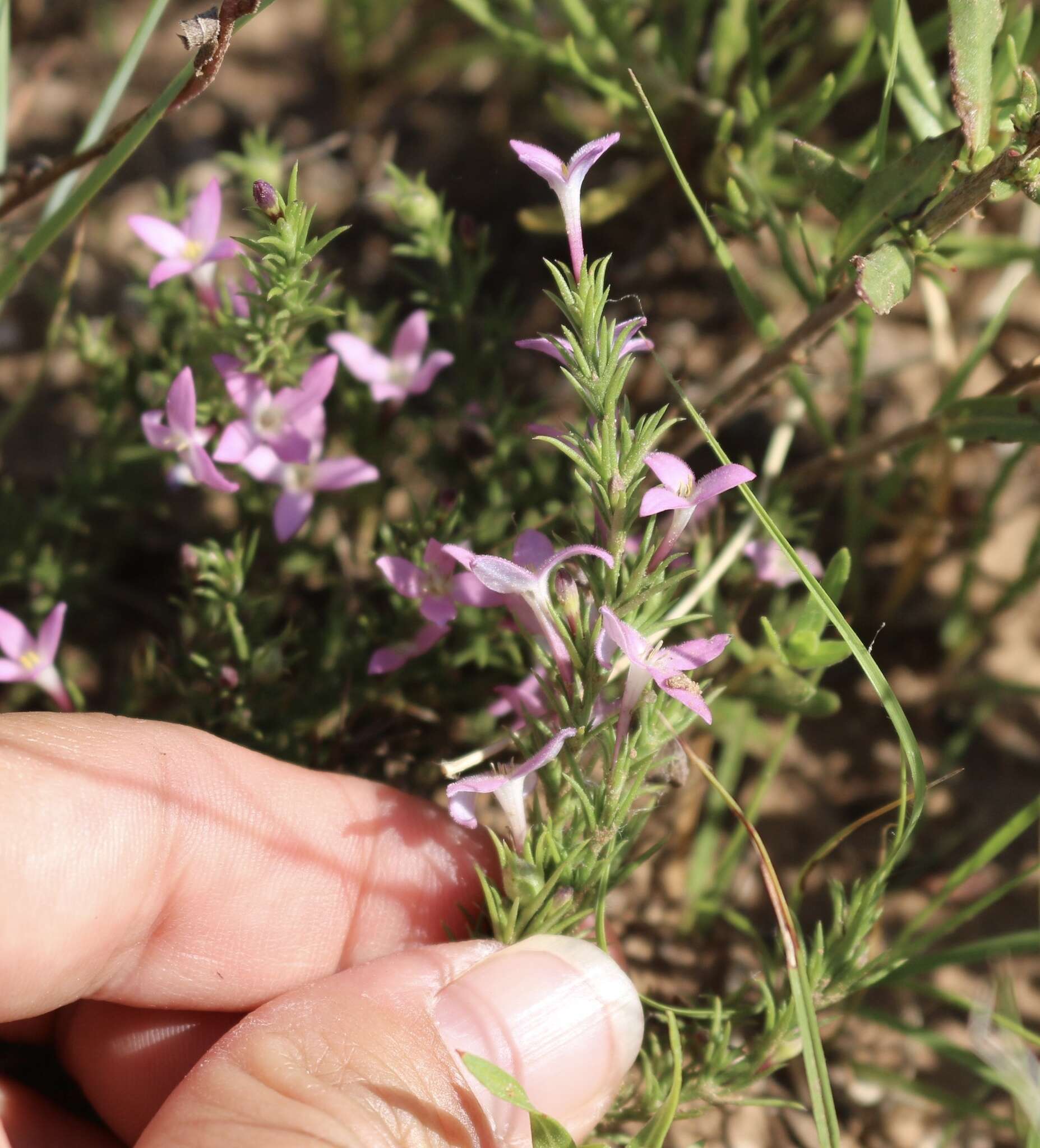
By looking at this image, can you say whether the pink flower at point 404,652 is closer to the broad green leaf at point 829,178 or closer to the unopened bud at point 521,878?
the unopened bud at point 521,878

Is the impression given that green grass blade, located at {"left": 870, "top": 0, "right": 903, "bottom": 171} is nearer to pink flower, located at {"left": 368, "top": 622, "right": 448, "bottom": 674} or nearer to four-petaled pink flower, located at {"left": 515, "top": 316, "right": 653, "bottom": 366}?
four-petaled pink flower, located at {"left": 515, "top": 316, "right": 653, "bottom": 366}

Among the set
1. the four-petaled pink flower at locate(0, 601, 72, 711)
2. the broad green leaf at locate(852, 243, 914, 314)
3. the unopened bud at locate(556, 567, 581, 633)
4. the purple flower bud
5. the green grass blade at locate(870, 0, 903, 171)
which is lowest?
the four-petaled pink flower at locate(0, 601, 72, 711)

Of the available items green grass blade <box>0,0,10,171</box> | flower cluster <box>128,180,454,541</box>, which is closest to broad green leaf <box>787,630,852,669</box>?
flower cluster <box>128,180,454,541</box>

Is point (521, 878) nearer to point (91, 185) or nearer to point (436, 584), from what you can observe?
point (436, 584)

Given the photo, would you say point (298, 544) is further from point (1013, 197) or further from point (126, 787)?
point (1013, 197)

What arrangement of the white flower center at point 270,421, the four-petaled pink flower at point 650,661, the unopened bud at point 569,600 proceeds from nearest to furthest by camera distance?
the four-petaled pink flower at point 650,661 → the unopened bud at point 569,600 → the white flower center at point 270,421

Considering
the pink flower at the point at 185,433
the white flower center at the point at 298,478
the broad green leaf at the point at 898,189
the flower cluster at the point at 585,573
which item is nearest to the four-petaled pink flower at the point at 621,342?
the flower cluster at the point at 585,573
